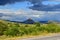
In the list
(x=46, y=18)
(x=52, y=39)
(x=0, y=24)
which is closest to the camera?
(x=52, y=39)

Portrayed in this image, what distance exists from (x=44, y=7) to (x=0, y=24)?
256 inches

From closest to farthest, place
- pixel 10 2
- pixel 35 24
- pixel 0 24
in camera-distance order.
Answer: pixel 0 24 → pixel 35 24 → pixel 10 2

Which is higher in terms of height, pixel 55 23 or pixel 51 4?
pixel 51 4

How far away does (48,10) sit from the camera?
25344 mm

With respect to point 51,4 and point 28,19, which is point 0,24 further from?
point 51,4

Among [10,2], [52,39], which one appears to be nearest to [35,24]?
[10,2]

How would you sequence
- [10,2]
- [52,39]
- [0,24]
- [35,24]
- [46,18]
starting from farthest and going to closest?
[10,2], [46,18], [35,24], [0,24], [52,39]

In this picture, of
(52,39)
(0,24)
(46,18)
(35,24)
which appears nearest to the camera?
(52,39)

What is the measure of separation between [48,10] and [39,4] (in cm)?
133

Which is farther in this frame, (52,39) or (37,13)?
(37,13)

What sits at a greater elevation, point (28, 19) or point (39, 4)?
point (39, 4)

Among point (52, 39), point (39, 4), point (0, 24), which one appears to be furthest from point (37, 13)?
point (52, 39)

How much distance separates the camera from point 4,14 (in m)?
25.2

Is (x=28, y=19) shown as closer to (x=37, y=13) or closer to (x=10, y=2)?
(x=37, y=13)
